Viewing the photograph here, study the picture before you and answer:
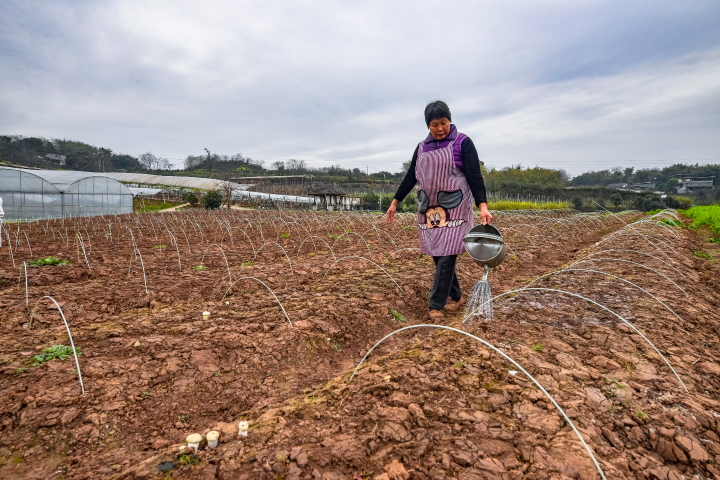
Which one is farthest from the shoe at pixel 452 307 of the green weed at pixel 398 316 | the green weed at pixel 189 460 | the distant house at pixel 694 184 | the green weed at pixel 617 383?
the distant house at pixel 694 184

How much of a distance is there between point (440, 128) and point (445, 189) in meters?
0.55

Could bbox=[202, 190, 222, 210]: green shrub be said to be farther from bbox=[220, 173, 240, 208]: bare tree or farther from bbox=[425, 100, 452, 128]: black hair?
bbox=[425, 100, 452, 128]: black hair

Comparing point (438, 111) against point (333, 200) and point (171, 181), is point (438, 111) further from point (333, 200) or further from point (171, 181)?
point (171, 181)

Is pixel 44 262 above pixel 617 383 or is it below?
below

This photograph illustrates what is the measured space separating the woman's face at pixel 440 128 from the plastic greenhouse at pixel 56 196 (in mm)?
20760

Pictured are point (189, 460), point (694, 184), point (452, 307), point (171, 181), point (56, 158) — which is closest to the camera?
point (189, 460)

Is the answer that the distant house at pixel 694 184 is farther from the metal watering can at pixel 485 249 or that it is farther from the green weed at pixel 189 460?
the green weed at pixel 189 460

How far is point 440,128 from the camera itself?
299cm

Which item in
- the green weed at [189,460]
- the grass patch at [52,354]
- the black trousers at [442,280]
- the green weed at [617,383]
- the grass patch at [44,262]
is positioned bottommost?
the green weed at [189,460]

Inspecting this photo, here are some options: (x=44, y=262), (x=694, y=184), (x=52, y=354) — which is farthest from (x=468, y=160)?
(x=694, y=184)

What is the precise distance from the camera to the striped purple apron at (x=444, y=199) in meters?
3.08

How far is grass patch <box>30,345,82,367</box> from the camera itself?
2.33 metres

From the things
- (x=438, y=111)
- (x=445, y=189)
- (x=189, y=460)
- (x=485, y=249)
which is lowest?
(x=189, y=460)

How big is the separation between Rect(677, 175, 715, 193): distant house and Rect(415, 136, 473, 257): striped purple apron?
2314 inches
